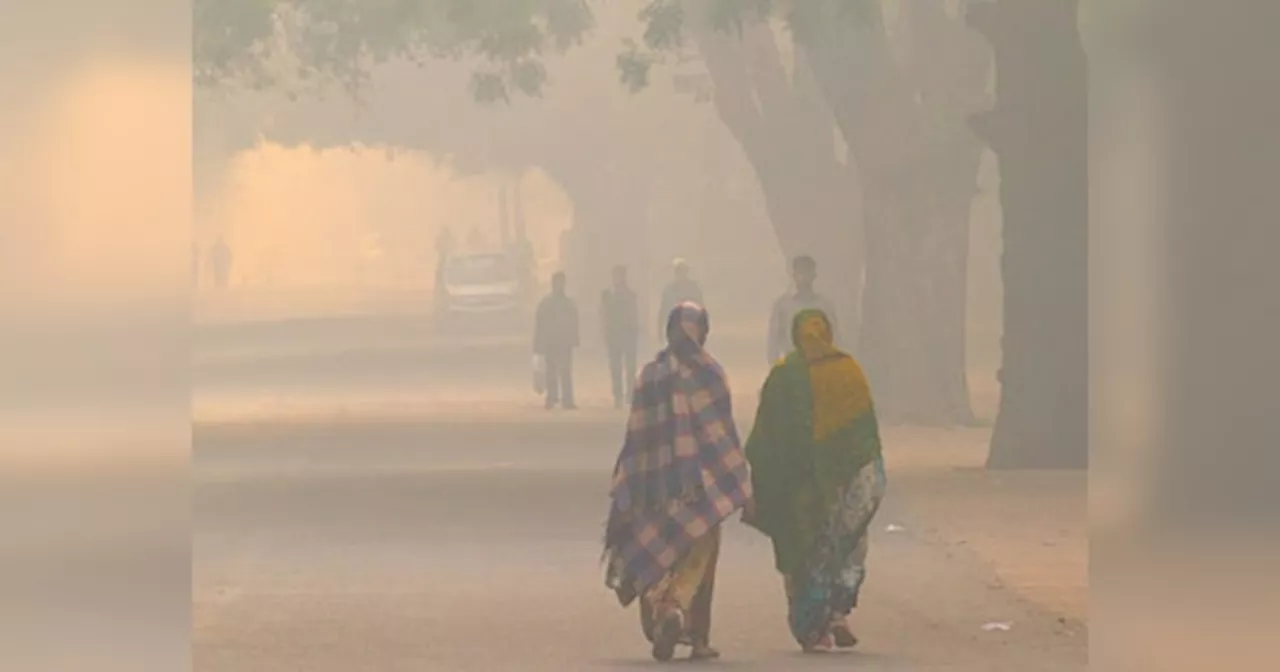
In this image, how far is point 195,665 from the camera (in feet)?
38.9

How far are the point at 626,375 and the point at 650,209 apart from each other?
1042 millimetres

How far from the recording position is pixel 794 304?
1389cm

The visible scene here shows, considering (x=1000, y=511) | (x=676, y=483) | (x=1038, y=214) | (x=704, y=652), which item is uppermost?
(x=1038, y=214)

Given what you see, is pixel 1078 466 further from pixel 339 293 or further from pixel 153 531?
pixel 153 531

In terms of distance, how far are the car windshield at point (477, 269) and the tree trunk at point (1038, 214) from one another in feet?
12.4

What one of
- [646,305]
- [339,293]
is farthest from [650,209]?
[339,293]

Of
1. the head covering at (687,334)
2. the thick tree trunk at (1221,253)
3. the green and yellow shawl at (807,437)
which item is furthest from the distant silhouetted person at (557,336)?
the thick tree trunk at (1221,253)

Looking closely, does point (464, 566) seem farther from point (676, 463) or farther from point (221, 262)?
point (676, 463)

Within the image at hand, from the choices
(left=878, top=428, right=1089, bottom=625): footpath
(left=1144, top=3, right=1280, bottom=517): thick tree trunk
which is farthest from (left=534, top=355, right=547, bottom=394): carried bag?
(left=1144, top=3, right=1280, bottom=517): thick tree trunk

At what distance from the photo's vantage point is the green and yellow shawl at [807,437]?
11.2m

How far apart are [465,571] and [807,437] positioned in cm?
283

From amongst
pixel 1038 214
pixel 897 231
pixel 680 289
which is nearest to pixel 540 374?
pixel 680 289

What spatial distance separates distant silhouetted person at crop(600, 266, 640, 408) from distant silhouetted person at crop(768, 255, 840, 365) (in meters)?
0.72

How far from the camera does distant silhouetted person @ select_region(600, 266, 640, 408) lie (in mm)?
13359
